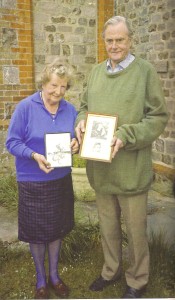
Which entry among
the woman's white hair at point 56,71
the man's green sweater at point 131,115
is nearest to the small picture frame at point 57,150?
the man's green sweater at point 131,115

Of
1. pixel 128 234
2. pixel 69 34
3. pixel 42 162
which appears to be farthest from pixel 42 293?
pixel 69 34

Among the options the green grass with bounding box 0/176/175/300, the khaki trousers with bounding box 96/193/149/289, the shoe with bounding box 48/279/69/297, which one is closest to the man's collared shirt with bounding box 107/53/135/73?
the khaki trousers with bounding box 96/193/149/289

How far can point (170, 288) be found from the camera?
259cm

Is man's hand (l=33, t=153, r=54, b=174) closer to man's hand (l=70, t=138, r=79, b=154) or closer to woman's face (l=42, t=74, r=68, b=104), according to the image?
man's hand (l=70, t=138, r=79, b=154)

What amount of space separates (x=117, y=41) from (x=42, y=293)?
5.92ft

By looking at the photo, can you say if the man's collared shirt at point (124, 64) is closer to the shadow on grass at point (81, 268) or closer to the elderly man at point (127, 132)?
the elderly man at point (127, 132)

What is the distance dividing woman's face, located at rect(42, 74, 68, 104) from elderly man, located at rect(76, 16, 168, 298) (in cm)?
21

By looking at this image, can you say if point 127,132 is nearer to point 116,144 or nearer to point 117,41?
point 116,144

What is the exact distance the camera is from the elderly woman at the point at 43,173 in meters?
2.30

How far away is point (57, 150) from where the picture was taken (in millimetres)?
2287

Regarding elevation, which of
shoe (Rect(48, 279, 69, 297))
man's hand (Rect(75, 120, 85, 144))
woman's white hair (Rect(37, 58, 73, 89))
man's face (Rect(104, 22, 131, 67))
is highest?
man's face (Rect(104, 22, 131, 67))

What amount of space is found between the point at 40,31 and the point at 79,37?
1.66ft

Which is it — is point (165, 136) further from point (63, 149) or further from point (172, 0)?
point (63, 149)

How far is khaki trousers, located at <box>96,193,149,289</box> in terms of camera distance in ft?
8.01
